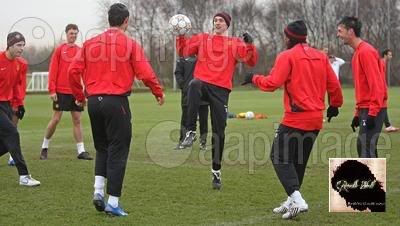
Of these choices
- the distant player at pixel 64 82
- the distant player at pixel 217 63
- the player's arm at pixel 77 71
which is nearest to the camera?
the player's arm at pixel 77 71

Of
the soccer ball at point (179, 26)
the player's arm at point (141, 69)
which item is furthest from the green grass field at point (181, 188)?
the soccer ball at point (179, 26)

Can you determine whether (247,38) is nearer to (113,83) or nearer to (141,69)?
(141,69)

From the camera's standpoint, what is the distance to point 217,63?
948 cm

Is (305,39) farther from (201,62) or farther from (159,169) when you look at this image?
(159,169)

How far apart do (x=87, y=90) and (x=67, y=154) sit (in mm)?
6066

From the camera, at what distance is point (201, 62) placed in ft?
31.5

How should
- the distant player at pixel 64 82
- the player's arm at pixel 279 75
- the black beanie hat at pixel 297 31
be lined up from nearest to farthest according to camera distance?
the player's arm at pixel 279 75, the black beanie hat at pixel 297 31, the distant player at pixel 64 82

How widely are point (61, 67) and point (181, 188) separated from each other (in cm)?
432

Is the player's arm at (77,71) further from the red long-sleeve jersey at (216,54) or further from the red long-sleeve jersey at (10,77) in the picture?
the red long-sleeve jersey at (10,77)

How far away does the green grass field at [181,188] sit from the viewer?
7.27 metres

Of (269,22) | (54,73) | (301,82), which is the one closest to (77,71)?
A: (301,82)

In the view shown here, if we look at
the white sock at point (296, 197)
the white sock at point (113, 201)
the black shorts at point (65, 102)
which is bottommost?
the white sock at point (113, 201)

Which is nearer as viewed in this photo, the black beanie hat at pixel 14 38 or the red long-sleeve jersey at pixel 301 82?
the red long-sleeve jersey at pixel 301 82

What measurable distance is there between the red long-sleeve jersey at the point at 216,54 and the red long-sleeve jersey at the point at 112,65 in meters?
2.00
